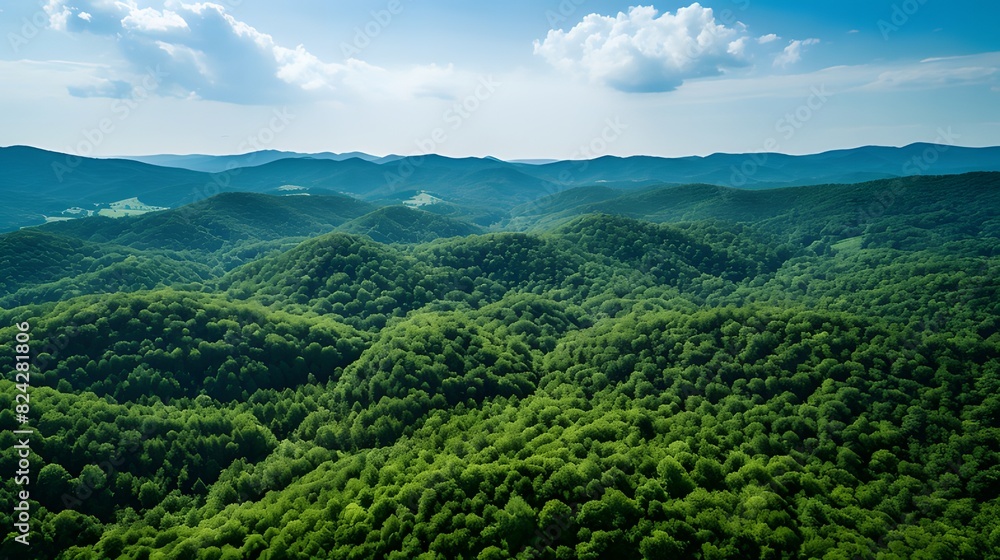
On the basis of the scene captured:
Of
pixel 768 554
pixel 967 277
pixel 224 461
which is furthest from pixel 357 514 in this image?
pixel 967 277

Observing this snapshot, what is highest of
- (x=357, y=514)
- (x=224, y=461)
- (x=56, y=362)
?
(x=56, y=362)

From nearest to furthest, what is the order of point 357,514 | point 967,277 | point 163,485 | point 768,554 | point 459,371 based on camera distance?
point 768,554, point 357,514, point 163,485, point 459,371, point 967,277

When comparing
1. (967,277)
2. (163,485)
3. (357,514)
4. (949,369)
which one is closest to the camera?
(357,514)

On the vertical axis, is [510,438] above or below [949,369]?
below

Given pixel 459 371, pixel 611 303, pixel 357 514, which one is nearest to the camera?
pixel 357 514

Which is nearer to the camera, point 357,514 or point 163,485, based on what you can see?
point 357,514

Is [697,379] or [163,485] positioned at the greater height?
[697,379]

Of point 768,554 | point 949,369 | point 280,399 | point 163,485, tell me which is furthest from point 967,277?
point 163,485

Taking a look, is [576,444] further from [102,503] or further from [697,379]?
[102,503]

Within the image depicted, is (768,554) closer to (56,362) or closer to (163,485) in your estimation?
(163,485)
